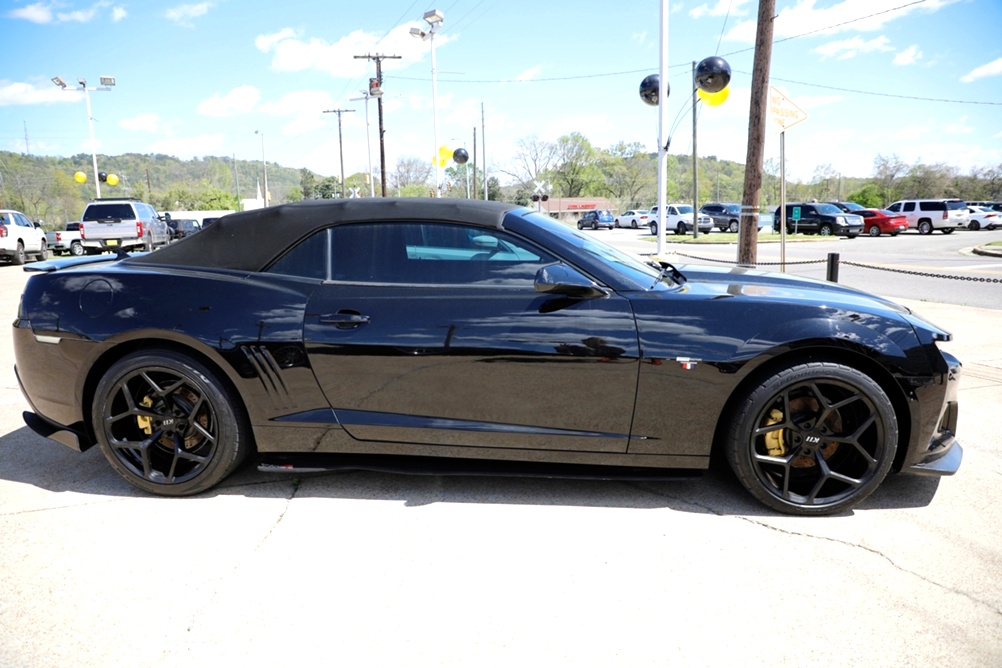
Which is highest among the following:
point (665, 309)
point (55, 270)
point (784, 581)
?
point (55, 270)

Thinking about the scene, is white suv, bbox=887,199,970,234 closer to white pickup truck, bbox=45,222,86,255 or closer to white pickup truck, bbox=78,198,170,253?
white pickup truck, bbox=78,198,170,253

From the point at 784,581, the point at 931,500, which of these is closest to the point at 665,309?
the point at 784,581

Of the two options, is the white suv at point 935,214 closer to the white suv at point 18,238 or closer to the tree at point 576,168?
the white suv at point 18,238

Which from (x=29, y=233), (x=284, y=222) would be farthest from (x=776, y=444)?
(x=29, y=233)

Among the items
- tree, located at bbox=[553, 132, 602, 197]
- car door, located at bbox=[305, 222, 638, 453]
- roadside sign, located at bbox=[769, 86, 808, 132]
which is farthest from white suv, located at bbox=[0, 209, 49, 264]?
tree, located at bbox=[553, 132, 602, 197]

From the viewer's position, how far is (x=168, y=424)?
3393 millimetres

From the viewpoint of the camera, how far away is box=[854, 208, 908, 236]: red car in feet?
106

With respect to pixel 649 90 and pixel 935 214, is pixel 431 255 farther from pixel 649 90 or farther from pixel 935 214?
pixel 935 214

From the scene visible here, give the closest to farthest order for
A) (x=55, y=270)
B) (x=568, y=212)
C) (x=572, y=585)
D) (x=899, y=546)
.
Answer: (x=572, y=585)
(x=899, y=546)
(x=55, y=270)
(x=568, y=212)

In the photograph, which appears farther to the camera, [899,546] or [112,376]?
[112,376]

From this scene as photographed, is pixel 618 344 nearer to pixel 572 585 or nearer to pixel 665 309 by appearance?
pixel 665 309

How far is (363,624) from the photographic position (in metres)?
2.39

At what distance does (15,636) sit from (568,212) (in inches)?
2847

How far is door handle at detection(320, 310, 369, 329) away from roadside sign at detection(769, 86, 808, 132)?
7193 millimetres
